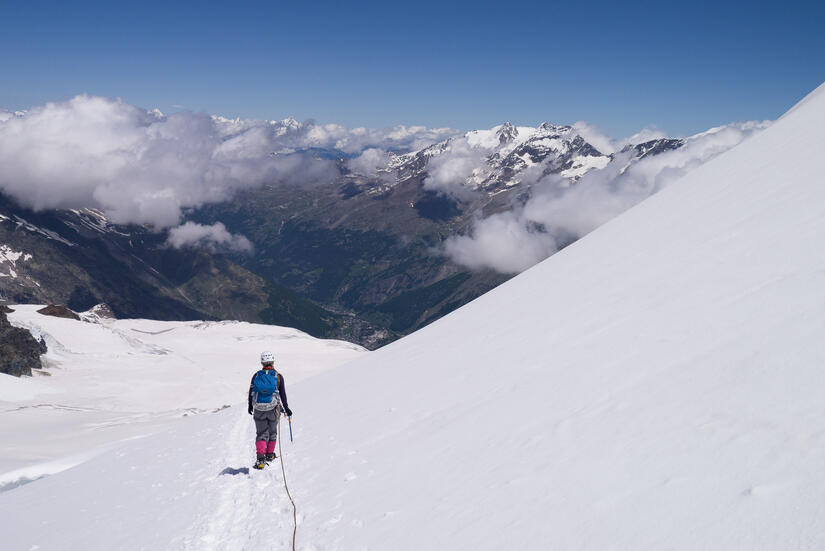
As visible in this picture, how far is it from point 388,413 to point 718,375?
8466 mm

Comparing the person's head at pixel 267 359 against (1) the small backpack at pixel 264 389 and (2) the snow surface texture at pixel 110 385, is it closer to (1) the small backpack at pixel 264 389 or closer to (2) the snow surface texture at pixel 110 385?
(1) the small backpack at pixel 264 389

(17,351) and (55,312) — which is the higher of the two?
(55,312)

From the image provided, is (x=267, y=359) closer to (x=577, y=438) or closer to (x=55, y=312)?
(x=577, y=438)

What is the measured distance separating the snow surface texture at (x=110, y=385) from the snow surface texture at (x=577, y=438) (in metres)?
12.6

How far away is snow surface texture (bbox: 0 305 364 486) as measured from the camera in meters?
30.6

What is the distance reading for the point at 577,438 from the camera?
7.79 m

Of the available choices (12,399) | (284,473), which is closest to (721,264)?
(284,473)

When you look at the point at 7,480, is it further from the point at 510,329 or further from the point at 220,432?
the point at 510,329

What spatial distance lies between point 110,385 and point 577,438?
252ft

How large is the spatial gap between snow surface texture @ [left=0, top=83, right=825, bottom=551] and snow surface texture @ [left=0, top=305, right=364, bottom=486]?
41.2ft

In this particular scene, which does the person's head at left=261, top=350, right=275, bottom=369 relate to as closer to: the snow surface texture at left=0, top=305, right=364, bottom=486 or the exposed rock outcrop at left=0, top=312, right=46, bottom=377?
the snow surface texture at left=0, top=305, right=364, bottom=486

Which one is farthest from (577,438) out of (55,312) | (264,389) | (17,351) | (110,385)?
(55,312)

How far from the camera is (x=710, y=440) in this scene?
6211 mm

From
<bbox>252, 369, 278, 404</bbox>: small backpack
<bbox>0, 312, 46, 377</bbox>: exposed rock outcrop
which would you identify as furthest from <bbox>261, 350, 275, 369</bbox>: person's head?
<bbox>0, 312, 46, 377</bbox>: exposed rock outcrop
